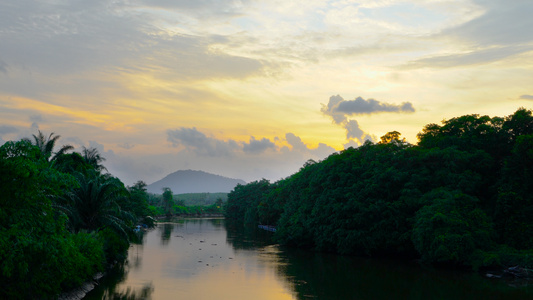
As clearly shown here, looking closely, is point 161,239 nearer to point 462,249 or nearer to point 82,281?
point 82,281

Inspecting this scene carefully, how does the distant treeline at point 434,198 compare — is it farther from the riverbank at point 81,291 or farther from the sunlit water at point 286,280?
the riverbank at point 81,291

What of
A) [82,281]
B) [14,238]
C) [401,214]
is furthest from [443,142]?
[14,238]

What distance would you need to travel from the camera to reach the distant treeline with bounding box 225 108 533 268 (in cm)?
3966

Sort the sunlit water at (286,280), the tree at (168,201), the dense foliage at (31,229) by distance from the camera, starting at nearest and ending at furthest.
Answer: the dense foliage at (31,229), the sunlit water at (286,280), the tree at (168,201)

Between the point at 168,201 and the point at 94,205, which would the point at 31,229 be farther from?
the point at 168,201

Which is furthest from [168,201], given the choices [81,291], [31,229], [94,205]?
[31,229]

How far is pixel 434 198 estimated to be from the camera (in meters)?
43.6

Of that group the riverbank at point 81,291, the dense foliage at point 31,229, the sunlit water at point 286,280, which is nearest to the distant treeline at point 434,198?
the sunlit water at point 286,280

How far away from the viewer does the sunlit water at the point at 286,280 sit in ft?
99.3

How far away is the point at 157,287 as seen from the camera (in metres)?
31.8

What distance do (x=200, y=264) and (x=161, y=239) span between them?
26824 mm

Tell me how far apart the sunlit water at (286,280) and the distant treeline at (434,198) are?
8.27ft

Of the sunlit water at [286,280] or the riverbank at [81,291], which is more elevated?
the riverbank at [81,291]

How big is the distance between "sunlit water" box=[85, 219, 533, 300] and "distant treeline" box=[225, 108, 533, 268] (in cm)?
252
